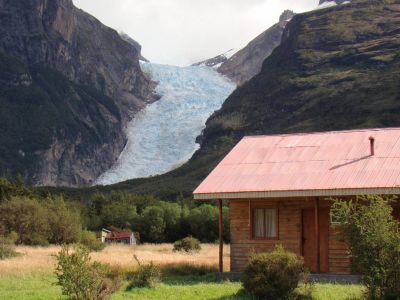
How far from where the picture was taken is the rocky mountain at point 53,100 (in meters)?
144

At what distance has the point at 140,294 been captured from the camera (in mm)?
17719

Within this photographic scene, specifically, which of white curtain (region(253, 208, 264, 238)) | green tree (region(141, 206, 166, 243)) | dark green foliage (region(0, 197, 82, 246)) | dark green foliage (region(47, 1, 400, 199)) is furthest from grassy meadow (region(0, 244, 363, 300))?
dark green foliage (region(47, 1, 400, 199))

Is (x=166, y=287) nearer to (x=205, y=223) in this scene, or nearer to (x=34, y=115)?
(x=205, y=223)

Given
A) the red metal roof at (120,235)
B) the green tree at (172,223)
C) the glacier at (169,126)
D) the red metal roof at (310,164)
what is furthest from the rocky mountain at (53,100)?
the red metal roof at (310,164)

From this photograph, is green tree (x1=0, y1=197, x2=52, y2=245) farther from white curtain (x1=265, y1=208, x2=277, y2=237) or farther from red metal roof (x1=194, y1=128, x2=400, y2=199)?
white curtain (x1=265, y1=208, x2=277, y2=237)

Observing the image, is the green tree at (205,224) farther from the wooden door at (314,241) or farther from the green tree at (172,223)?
the wooden door at (314,241)

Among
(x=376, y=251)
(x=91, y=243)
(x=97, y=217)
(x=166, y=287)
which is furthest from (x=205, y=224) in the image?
(x=376, y=251)

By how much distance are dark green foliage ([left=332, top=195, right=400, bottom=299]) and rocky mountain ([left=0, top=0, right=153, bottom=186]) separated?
405ft

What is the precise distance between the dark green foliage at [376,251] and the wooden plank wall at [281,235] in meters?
6.63

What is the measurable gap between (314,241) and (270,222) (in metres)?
1.57

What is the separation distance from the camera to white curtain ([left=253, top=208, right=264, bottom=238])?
23.2 meters

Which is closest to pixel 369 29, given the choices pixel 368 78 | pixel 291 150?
pixel 368 78

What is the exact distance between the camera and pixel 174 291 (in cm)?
1819

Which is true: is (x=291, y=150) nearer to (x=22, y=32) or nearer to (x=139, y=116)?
(x=22, y=32)
